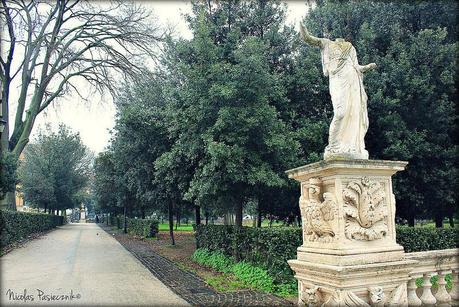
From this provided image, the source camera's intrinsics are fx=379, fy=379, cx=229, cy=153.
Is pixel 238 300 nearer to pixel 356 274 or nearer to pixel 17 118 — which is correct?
pixel 356 274

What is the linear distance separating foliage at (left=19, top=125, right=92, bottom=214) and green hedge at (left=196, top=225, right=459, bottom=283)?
101 feet

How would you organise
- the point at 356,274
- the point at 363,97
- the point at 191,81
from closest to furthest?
the point at 356,274 < the point at 363,97 < the point at 191,81

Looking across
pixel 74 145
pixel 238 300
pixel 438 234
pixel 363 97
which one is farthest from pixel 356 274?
pixel 74 145

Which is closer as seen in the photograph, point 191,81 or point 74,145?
point 191,81

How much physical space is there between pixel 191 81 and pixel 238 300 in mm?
5994

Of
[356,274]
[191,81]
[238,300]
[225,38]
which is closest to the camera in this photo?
[356,274]

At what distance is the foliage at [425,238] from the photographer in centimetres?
1096

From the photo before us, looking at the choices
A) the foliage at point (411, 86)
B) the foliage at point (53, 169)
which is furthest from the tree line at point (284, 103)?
the foliage at point (53, 169)

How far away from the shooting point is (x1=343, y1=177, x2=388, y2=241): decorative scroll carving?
511cm

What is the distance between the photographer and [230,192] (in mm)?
11359

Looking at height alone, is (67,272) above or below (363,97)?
below

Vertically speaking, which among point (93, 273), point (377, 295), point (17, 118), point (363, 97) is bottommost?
point (93, 273)

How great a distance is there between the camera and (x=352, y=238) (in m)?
5.09
